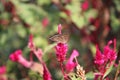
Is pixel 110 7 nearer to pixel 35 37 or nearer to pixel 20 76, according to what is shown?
pixel 35 37

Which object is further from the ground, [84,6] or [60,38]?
[60,38]

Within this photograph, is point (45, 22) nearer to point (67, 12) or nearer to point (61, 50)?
point (67, 12)

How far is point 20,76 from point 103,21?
75 centimetres

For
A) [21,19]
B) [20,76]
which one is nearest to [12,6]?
[21,19]

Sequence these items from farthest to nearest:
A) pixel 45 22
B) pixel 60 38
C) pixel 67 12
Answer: pixel 45 22 < pixel 67 12 < pixel 60 38

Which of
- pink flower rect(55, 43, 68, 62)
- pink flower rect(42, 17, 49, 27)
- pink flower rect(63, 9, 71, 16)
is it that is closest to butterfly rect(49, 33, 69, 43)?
pink flower rect(55, 43, 68, 62)

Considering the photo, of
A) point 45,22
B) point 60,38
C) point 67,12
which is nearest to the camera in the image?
point 60,38

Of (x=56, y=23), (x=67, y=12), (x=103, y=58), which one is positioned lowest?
(x=56, y=23)

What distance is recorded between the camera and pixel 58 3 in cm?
289

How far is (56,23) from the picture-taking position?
2982 mm

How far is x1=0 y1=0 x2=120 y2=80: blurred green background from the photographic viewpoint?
289 centimetres

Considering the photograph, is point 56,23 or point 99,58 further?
point 56,23

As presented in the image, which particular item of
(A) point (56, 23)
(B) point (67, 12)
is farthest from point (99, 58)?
(A) point (56, 23)

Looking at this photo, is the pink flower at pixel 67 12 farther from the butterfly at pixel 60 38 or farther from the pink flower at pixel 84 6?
the butterfly at pixel 60 38
